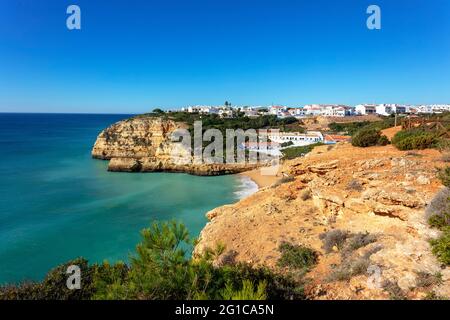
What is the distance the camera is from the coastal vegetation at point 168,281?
379 centimetres

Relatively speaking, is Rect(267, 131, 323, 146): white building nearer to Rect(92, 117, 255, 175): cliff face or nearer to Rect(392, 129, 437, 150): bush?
Rect(92, 117, 255, 175): cliff face

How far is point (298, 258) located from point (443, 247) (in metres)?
3.35

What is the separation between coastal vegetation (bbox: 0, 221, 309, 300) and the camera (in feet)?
12.4

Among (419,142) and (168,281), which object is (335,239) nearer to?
(419,142)

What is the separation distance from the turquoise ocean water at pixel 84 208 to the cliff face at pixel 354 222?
5779mm

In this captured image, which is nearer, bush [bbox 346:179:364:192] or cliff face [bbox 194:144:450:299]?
cliff face [bbox 194:144:450:299]

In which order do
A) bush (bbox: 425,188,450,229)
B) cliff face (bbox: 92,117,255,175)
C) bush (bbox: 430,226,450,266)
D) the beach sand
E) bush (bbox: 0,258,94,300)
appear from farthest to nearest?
cliff face (bbox: 92,117,255,175)
the beach sand
bush (bbox: 425,188,450,229)
bush (bbox: 0,258,94,300)
bush (bbox: 430,226,450,266)

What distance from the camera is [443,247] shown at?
474 cm

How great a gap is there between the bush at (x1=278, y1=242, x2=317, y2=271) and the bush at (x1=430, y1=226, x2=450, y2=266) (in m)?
2.75

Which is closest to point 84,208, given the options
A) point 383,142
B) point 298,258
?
point 298,258

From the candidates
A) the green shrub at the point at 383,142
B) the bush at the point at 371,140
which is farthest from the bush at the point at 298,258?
the green shrub at the point at 383,142

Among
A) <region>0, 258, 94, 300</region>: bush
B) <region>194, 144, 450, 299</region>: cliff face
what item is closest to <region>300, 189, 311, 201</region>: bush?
<region>194, 144, 450, 299</region>: cliff face

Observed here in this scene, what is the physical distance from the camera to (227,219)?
472 inches
